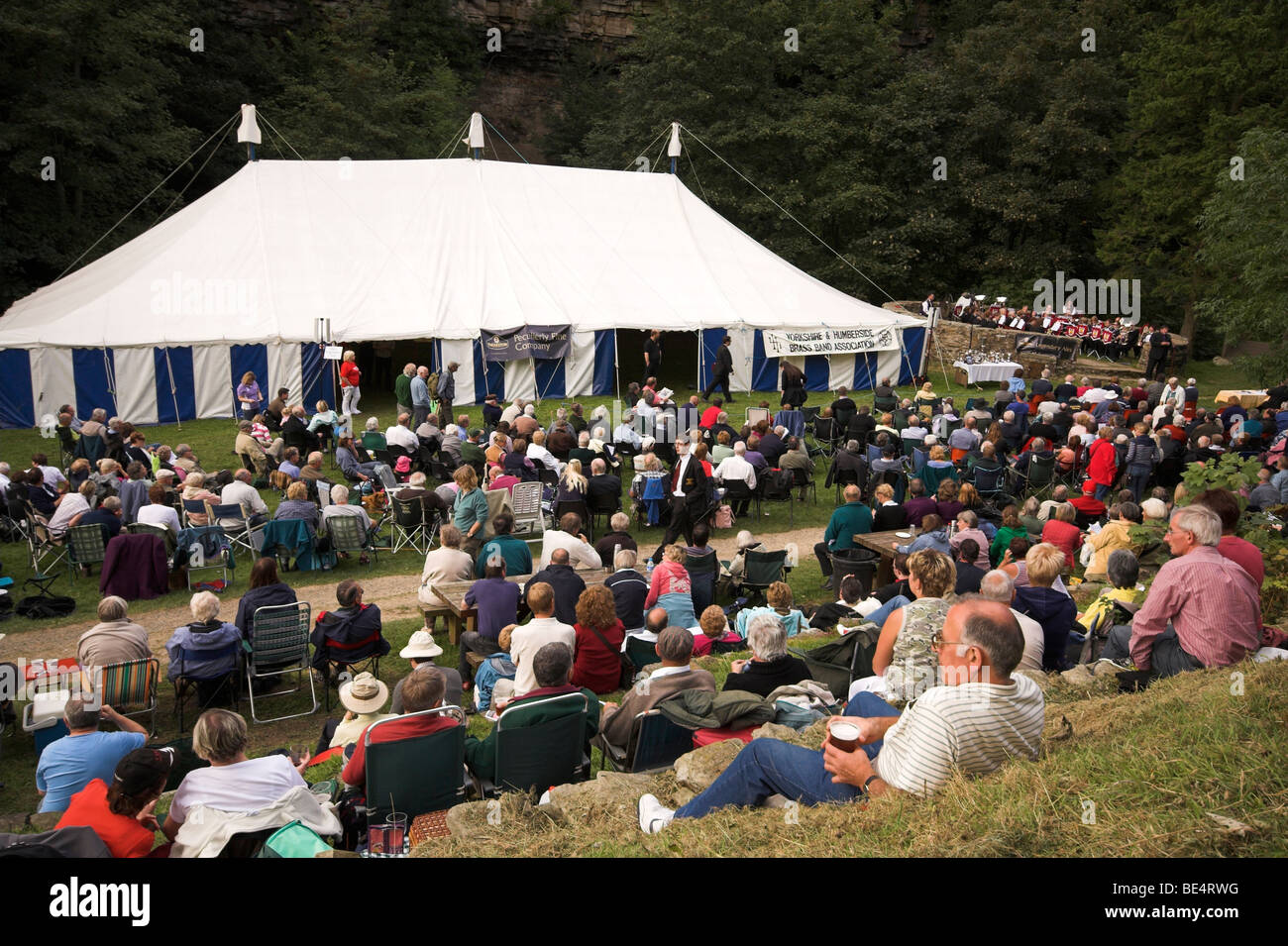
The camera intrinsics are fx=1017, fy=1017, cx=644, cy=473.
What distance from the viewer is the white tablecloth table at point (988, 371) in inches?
855

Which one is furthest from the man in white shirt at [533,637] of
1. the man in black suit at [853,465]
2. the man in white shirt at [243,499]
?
the man in black suit at [853,465]

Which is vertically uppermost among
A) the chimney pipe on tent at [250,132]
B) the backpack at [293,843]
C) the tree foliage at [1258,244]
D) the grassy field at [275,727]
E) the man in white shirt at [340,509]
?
the chimney pipe on tent at [250,132]

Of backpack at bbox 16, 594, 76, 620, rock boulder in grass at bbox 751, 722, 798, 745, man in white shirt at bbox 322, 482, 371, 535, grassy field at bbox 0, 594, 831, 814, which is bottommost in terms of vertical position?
grassy field at bbox 0, 594, 831, 814

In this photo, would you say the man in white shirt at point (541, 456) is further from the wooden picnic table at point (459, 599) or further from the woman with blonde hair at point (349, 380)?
the woman with blonde hair at point (349, 380)

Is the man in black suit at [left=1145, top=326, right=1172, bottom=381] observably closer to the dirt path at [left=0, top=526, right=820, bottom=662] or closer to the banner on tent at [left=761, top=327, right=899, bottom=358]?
the banner on tent at [left=761, top=327, right=899, bottom=358]

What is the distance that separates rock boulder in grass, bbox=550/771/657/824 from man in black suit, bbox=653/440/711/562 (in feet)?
20.3

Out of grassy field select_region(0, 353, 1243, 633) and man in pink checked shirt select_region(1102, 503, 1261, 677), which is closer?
man in pink checked shirt select_region(1102, 503, 1261, 677)

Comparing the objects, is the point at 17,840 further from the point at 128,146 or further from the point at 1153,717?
the point at 128,146

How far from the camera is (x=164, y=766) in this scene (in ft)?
13.1

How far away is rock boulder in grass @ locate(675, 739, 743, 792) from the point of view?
422 centimetres

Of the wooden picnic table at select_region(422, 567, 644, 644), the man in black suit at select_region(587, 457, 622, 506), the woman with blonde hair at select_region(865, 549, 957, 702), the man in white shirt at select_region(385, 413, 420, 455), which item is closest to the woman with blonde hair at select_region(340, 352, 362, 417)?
the man in white shirt at select_region(385, 413, 420, 455)

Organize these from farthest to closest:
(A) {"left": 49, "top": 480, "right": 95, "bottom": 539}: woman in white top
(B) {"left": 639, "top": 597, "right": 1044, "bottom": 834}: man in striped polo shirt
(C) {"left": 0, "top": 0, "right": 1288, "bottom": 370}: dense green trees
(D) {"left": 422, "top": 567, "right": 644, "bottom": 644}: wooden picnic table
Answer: (C) {"left": 0, "top": 0, "right": 1288, "bottom": 370}: dense green trees → (A) {"left": 49, "top": 480, "right": 95, "bottom": 539}: woman in white top → (D) {"left": 422, "top": 567, "right": 644, "bottom": 644}: wooden picnic table → (B) {"left": 639, "top": 597, "right": 1044, "bottom": 834}: man in striped polo shirt

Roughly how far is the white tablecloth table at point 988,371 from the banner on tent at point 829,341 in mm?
2286

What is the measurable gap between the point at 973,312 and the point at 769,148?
9542 millimetres
